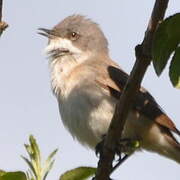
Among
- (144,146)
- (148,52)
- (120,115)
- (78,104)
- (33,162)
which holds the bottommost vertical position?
(144,146)

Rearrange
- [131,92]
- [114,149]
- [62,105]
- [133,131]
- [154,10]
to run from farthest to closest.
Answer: [62,105] < [133,131] < [114,149] < [131,92] < [154,10]

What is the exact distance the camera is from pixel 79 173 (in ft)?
9.28

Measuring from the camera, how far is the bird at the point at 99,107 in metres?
5.88

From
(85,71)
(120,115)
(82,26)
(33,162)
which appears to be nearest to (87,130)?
(85,71)

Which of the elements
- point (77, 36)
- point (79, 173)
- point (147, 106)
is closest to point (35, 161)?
point (79, 173)

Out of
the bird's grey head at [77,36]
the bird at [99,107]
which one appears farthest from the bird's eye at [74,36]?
the bird at [99,107]

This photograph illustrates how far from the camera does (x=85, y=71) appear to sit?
6516 mm

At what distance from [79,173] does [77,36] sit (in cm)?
517

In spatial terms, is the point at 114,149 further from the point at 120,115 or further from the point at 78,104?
the point at 78,104

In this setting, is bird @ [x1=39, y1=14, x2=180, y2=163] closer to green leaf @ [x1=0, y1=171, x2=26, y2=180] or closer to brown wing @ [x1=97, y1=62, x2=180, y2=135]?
brown wing @ [x1=97, y1=62, x2=180, y2=135]

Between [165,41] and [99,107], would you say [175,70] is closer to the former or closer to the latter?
[165,41]

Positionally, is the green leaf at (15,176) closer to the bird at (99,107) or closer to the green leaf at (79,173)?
the green leaf at (79,173)

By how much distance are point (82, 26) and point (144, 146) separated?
259 centimetres

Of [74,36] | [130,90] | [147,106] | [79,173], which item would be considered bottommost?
[147,106]
